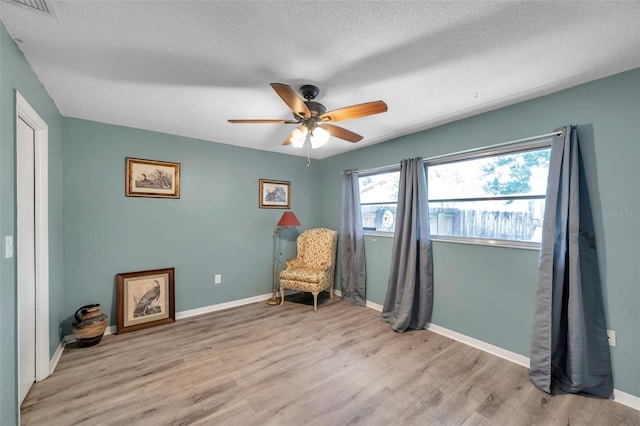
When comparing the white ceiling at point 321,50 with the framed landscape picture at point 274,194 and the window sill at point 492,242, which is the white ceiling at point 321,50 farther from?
the framed landscape picture at point 274,194

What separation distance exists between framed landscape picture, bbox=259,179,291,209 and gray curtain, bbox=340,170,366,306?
0.96 m

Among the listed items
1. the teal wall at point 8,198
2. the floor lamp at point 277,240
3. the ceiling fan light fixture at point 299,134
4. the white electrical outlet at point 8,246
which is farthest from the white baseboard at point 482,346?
Answer: the white electrical outlet at point 8,246

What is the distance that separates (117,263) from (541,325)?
13.7 feet

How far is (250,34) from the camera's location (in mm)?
1471

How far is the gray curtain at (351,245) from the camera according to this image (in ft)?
12.5

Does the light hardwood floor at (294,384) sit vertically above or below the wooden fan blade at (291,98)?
below

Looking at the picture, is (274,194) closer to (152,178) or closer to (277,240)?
(277,240)

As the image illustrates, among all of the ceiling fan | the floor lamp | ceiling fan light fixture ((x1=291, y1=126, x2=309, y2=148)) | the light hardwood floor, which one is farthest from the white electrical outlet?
the floor lamp

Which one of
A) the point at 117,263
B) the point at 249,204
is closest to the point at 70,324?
the point at 117,263

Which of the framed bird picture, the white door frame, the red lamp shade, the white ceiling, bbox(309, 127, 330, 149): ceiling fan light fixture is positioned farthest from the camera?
the red lamp shade

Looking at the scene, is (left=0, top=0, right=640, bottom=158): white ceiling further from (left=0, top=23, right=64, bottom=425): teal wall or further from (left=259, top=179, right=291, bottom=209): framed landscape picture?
(left=259, top=179, right=291, bottom=209): framed landscape picture

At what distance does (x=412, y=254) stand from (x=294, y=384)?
1819mm

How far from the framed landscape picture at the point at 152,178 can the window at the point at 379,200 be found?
258 centimetres

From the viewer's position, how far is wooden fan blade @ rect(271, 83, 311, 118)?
162 centimetres
